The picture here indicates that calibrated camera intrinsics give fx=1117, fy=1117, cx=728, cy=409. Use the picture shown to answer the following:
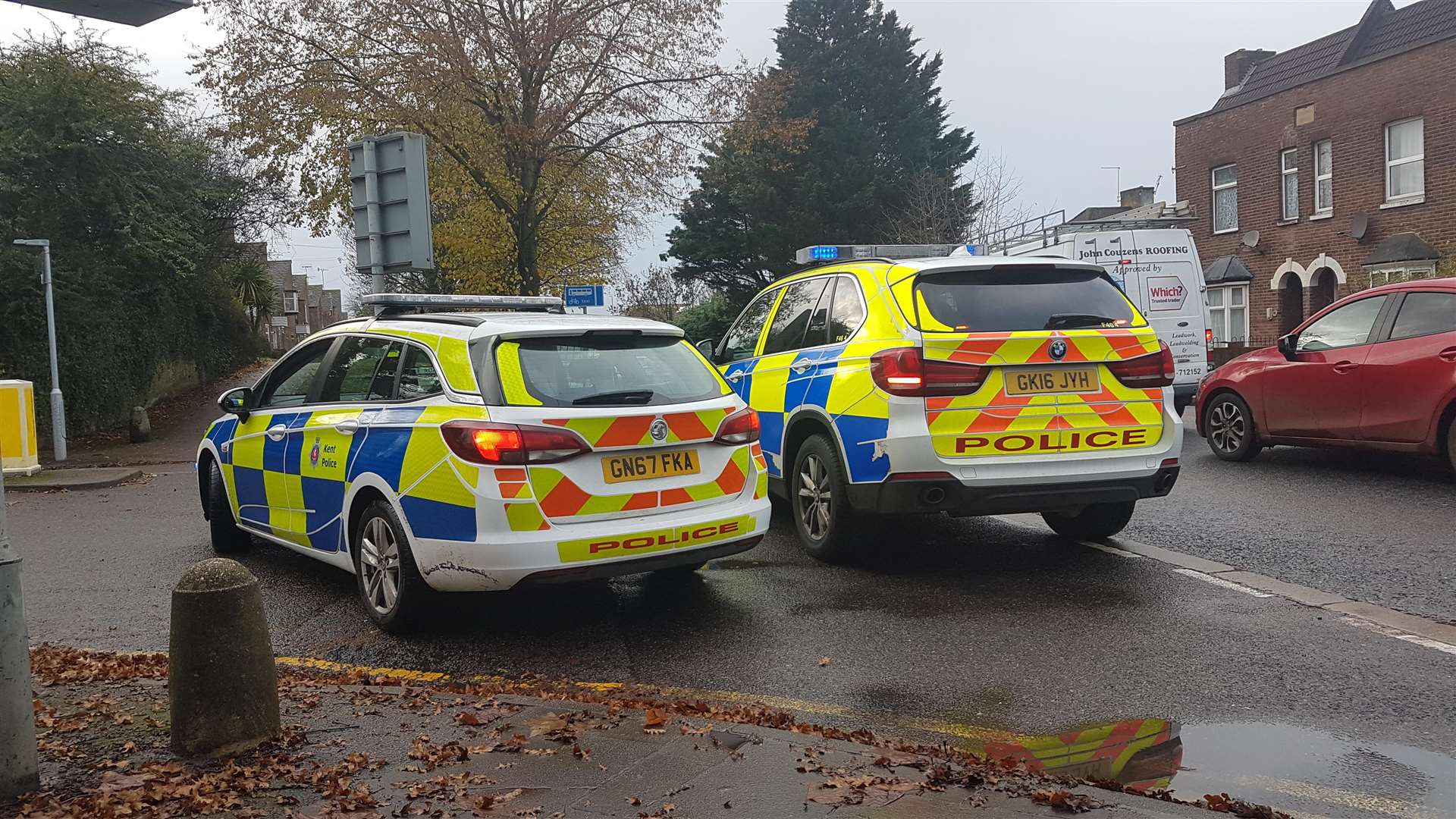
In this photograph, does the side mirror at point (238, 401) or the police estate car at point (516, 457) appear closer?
the police estate car at point (516, 457)

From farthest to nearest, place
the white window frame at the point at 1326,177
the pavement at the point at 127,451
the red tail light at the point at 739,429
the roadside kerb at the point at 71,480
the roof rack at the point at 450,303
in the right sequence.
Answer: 1. the white window frame at the point at 1326,177
2. the pavement at the point at 127,451
3. the roadside kerb at the point at 71,480
4. the roof rack at the point at 450,303
5. the red tail light at the point at 739,429

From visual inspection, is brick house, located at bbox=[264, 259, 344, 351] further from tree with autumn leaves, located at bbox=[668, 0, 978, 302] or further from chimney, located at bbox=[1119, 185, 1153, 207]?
chimney, located at bbox=[1119, 185, 1153, 207]

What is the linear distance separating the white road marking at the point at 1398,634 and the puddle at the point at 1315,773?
1337 millimetres

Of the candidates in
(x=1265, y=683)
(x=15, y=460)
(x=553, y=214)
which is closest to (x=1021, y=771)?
(x=1265, y=683)

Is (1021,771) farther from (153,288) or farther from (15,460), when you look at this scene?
(153,288)

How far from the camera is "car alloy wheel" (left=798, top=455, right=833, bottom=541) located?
6852mm

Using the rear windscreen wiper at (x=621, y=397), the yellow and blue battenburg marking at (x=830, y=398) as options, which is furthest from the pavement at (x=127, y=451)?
the rear windscreen wiper at (x=621, y=397)

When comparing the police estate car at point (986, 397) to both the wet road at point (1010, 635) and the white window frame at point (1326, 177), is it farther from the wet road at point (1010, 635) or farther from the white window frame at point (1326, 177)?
the white window frame at point (1326, 177)

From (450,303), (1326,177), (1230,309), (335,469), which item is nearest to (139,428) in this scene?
(450,303)

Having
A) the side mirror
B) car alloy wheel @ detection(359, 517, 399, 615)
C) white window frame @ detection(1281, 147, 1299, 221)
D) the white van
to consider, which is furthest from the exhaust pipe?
white window frame @ detection(1281, 147, 1299, 221)

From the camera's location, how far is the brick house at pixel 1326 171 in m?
21.5

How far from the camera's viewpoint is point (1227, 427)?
10922mm

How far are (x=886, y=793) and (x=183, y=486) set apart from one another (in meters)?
12.3

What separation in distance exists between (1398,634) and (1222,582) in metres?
1.13
